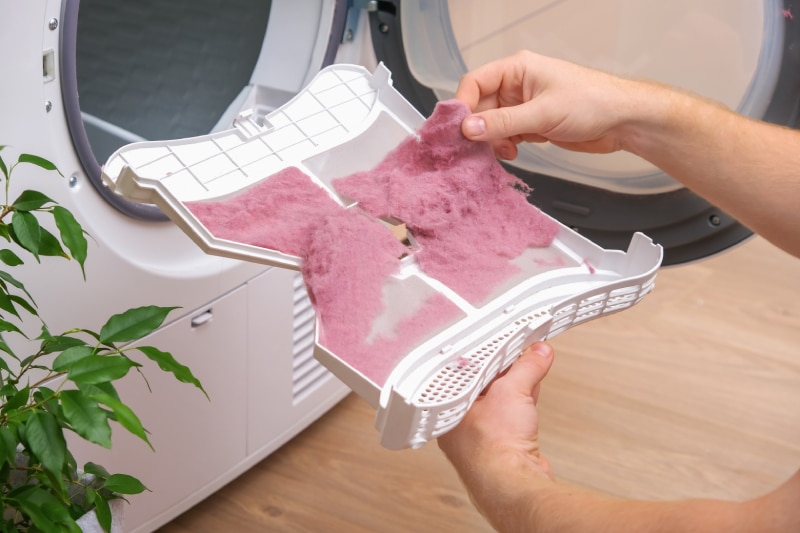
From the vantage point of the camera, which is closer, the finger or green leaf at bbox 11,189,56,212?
green leaf at bbox 11,189,56,212

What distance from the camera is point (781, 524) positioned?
24.3 inches

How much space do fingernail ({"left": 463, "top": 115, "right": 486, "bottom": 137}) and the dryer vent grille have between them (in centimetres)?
45

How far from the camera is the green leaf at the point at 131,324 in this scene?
0.69 m

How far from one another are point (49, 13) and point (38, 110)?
9cm

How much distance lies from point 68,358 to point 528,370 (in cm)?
42

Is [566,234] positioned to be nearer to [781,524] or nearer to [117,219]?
[781,524]

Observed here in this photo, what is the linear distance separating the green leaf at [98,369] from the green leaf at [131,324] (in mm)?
57

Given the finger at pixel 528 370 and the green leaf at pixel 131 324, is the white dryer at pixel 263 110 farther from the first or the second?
the finger at pixel 528 370

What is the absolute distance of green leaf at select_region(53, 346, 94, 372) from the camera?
626 mm

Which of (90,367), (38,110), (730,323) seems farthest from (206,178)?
(730,323)

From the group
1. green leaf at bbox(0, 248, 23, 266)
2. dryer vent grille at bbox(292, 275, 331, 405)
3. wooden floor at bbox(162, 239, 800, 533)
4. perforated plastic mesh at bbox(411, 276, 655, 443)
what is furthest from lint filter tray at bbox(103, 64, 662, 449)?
wooden floor at bbox(162, 239, 800, 533)

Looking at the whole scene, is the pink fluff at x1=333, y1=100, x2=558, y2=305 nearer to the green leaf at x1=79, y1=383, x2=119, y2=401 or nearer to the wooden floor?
the green leaf at x1=79, y1=383, x2=119, y2=401

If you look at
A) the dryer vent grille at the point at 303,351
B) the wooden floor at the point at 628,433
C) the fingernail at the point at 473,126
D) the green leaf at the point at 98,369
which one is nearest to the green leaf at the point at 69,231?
the green leaf at the point at 98,369

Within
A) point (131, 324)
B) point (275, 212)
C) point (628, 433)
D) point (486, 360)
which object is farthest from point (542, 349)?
point (628, 433)
